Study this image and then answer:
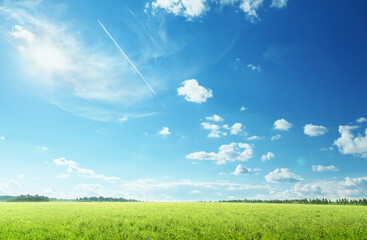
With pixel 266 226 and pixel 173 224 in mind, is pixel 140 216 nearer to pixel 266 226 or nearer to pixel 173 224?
pixel 173 224

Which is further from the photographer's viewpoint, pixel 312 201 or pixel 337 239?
pixel 312 201

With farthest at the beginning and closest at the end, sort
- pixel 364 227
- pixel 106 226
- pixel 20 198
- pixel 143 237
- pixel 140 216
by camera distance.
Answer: pixel 20 198 < pixel 140 216 < pixel 364 227 < pixel 106 226 < pixel 143 237

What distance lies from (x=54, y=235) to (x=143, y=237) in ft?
32.7

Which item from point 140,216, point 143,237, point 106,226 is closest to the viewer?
point 143,237

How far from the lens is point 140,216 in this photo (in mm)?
37188

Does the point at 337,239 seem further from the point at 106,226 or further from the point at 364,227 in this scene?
the point at 106,226

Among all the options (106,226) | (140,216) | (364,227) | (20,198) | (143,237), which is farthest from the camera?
(20,198)

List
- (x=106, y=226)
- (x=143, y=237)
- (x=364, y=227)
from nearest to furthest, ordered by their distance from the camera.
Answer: (x=143, y=237), (x=106, y=226), (x=364, y=227)

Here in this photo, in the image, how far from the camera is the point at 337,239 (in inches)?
1022

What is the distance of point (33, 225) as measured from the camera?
1206 inches

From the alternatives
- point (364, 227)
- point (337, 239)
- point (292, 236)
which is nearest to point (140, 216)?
point (292, 236)

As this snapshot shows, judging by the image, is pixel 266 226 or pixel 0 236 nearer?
pixel 0 236

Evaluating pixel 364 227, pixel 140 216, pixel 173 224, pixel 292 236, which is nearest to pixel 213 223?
pixel 173 224

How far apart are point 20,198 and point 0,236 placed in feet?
500
